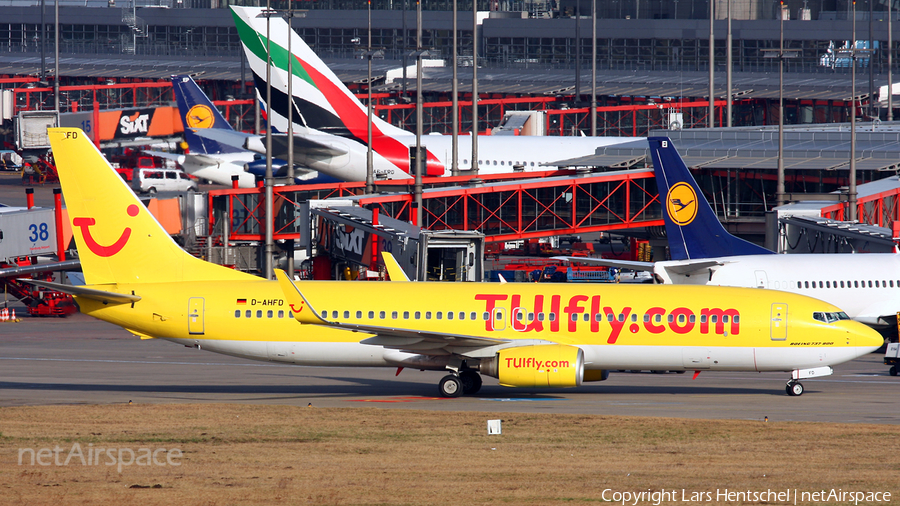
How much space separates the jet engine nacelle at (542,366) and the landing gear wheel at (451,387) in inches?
70.0

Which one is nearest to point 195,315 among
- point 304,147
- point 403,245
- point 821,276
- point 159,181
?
point 403,245

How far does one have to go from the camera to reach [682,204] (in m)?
47.0

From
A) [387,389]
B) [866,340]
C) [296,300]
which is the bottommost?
[387,389]

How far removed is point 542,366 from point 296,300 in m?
7.34

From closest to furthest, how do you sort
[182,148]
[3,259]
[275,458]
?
[275,458]
[3,259]
[182,148]

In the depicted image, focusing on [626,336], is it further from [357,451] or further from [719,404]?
[357,451]

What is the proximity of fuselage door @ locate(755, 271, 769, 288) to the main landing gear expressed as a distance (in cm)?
1596

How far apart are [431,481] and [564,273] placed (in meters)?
41.8

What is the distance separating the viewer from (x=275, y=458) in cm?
2381

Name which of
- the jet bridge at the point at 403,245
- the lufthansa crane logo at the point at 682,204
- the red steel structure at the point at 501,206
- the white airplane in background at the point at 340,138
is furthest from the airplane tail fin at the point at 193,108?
the lufthansa crane logo at the point at 682,204

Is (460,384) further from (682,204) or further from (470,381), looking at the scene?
(682,204)

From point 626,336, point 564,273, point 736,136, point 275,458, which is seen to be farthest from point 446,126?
point 275,458

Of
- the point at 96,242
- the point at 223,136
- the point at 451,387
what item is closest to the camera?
the point at 451,387

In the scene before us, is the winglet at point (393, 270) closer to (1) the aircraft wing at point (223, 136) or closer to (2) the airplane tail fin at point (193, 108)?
(1) the aircraft wing at point (223, 136)
